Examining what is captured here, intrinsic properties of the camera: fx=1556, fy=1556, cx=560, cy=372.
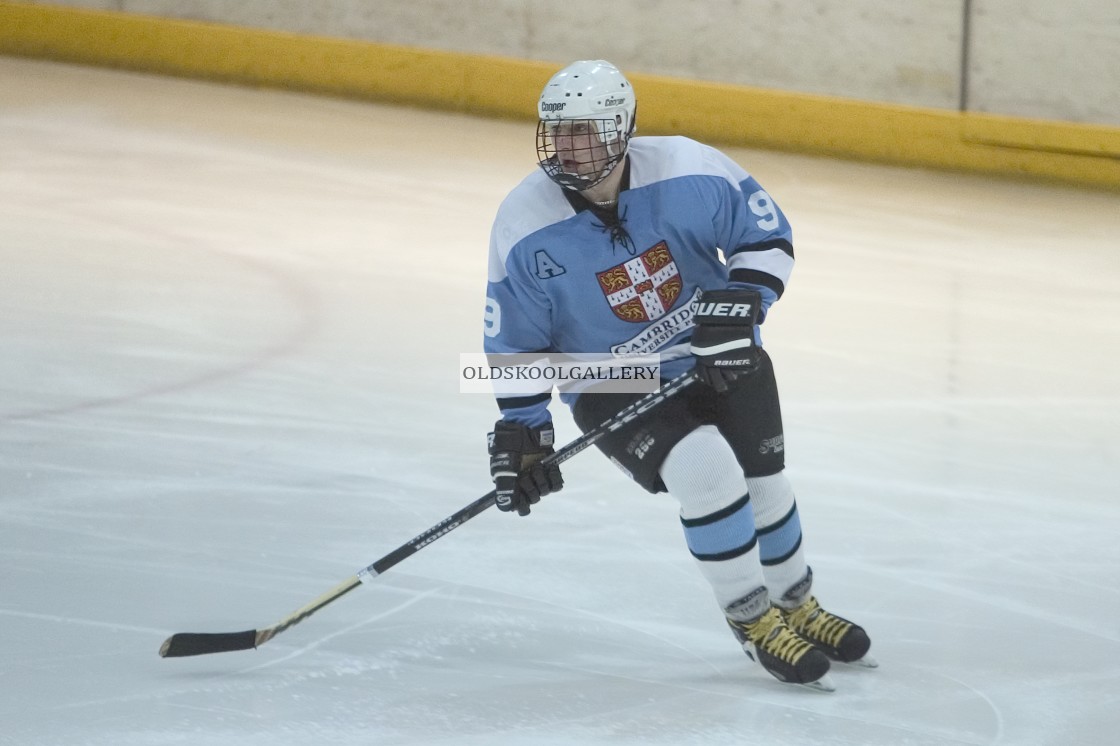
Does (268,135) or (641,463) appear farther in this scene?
(268,135)

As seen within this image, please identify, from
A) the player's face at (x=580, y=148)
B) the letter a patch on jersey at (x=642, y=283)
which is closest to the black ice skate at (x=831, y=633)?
the letter a patch on jersey at (x=642, y=283)

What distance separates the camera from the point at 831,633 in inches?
106

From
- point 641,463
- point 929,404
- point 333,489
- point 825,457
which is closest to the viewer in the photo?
point 641,463

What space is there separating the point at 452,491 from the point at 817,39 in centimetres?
451

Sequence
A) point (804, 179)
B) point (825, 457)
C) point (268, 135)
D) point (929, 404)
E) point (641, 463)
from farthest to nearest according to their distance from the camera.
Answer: point (268, 135)
point (804, 179)
point (929, 404)
point (825, 457)
point (641, 463)

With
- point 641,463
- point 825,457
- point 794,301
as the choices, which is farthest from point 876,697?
point 794,301

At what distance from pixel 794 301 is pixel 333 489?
84.0 inches

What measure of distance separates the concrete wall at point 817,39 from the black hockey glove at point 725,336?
15.8ft

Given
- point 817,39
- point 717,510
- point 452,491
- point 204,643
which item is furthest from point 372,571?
point 817,39

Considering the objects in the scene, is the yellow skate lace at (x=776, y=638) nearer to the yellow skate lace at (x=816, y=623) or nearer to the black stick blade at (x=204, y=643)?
the yellow skate lace at (x=816, y=623)

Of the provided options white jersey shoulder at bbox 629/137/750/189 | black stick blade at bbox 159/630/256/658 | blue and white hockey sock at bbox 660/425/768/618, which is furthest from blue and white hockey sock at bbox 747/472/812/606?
black stick blade at bbox 159/630/256/658

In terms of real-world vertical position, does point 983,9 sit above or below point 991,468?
above

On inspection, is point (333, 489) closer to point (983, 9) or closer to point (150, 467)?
point (150, 467)

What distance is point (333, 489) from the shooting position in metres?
3.50
